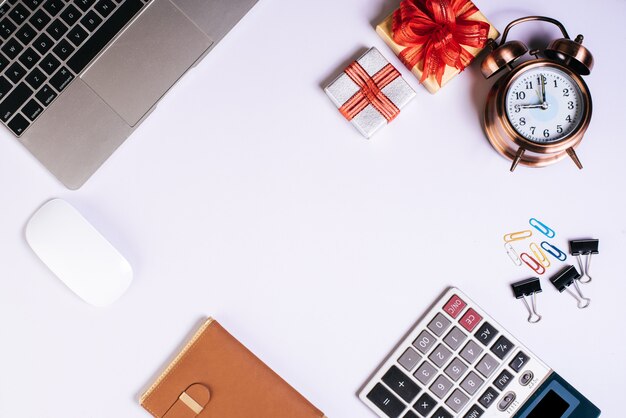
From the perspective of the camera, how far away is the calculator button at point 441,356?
0.79 m

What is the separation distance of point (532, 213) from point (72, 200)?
2.30 ft

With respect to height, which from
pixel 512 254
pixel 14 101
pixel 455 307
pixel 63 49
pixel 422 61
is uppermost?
pixel 422 61

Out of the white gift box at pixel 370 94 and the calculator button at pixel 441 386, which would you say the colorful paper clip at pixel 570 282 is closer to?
the calculator button at pixel 441 386

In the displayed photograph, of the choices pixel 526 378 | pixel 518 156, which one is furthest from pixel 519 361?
pixel 518 156

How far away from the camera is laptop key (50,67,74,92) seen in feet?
2.53

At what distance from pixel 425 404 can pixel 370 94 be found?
0.46 meters

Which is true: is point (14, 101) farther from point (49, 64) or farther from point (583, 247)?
point (583, 247)

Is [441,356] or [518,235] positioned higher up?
[518,235]

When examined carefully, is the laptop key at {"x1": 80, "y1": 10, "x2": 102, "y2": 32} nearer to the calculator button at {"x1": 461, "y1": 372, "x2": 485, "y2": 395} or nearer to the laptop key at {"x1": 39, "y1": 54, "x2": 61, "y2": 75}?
the laptop key at {"x1": 39, "y1": 54, "x2": 61, "y2": 75}

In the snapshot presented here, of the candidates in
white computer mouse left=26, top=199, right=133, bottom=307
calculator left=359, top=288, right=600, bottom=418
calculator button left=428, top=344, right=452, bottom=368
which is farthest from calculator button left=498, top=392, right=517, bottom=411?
white computer mouse left=26, top=199, right=133, bottom=307

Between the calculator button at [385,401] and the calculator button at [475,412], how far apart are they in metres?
0.10

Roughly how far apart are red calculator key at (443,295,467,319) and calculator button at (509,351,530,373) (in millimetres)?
107

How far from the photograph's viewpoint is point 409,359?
0.80 metres

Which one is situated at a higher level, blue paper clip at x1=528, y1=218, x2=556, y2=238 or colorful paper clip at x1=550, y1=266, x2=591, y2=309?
blue paper clip at x1=528, y1=218, x2=556, y2=238
